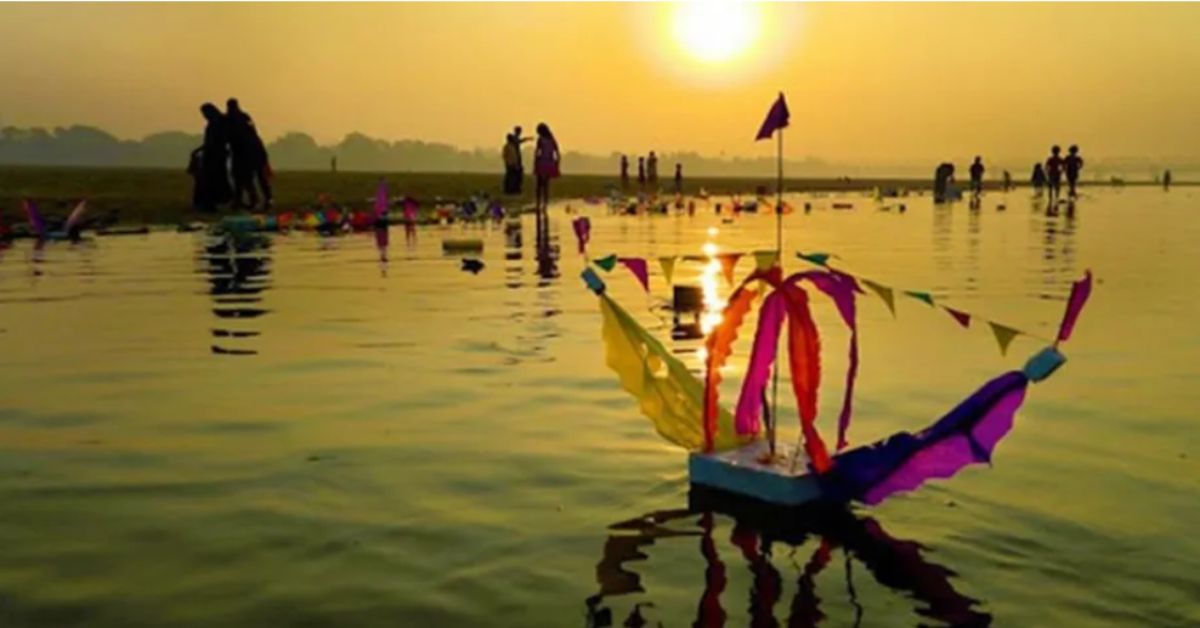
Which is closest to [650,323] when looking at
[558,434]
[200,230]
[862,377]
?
[862,377]

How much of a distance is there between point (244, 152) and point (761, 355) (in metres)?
32.2

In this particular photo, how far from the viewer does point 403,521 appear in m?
7.09

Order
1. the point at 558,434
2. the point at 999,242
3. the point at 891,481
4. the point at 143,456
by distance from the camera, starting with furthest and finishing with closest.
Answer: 1. the point at 999,242
2. the point at 558,434
3. the point at 143,456
4. the point at 891,481

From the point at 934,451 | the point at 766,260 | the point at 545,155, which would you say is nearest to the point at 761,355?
the point at 766,260

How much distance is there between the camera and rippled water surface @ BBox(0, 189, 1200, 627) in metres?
5.86

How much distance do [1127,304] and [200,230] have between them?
26419mm

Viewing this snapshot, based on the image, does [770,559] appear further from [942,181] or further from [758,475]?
[942,181]

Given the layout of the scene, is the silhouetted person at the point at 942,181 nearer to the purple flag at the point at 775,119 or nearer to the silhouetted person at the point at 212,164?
the silhouetted person at the point at 212,164

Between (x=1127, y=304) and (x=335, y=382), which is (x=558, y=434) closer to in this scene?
(x=335, y=382)

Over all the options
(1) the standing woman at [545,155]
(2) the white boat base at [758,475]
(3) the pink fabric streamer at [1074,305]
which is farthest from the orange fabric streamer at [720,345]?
(1) the standing woman at [545,155]

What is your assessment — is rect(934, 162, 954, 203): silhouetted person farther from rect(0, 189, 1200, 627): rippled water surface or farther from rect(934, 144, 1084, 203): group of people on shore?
rect(0, 189, 1200, 627): rippled water surface

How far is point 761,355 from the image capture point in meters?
7.34

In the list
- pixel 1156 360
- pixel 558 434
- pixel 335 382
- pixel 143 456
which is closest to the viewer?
pixel 143 456

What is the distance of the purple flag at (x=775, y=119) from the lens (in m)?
7.66
